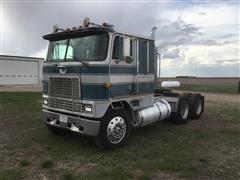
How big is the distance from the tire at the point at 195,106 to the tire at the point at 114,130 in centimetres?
419

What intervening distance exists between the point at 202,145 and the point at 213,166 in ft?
4.35

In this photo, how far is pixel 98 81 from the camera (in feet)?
16.8

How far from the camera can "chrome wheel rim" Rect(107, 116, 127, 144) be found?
5.41m

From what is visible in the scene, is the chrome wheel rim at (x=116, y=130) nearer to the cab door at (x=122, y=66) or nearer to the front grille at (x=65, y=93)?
the cab door at (x=122, y=66)

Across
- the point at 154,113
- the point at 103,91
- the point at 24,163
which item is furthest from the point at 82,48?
the point at 154,113

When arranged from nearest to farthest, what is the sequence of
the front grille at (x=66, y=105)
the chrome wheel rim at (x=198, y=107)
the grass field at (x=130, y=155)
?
the grass field at (x=130, y=155) < the front grille at (x=66, y=105) < the chrome wheel rim at (x=198, y=107)

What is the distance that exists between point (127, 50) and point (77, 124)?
A: 2062mm

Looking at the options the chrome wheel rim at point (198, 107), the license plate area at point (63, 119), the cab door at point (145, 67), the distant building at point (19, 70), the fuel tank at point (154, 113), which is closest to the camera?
the license plate area at point (63, 119)

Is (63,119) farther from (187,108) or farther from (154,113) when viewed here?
(187,108)

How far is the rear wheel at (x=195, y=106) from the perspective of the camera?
9.25 meters

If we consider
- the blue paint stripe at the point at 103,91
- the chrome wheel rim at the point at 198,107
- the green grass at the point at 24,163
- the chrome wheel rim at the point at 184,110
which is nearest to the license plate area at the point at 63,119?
the blue paint stripe at the point at 103,91

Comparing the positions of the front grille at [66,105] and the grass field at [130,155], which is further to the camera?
the front grille at [66,105]

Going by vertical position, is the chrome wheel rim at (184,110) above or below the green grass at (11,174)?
above

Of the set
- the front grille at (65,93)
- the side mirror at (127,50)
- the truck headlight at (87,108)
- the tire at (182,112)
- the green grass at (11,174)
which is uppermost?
the side mirror at (127,50)
